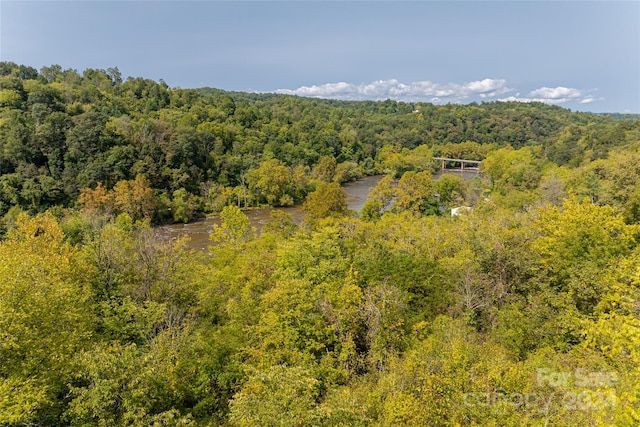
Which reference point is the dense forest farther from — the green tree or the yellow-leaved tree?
the green tree

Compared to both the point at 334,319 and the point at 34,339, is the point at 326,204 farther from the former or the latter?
the point at 34,339

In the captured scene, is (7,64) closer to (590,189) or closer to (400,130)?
(400,130)

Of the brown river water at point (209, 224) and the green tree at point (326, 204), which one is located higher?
the green tree at point (326, 204)

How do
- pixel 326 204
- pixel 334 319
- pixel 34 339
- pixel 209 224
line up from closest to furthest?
pixel 34 339 < pixel 334 319 < pixel 326 204 < pixel 209 224

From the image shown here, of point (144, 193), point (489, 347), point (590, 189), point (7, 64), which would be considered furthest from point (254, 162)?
point (7, 64)

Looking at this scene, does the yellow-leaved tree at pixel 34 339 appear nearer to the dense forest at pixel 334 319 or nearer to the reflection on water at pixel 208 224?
the dense forest at pixel 334 319

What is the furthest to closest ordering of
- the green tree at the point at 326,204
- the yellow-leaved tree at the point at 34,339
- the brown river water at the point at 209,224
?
1. the brown river water at the point at 209,224
2. the green tree at the point at 326,204
3. the yellow-leaved tree at the point at 34,339

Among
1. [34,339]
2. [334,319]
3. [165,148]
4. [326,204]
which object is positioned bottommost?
[334,319]

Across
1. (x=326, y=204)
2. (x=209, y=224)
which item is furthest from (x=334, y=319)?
(x=209, y=224)

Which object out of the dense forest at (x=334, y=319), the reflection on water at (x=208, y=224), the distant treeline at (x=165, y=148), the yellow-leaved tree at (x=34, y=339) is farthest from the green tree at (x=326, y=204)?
the yellow-leaved tree at (x=34, y=339)

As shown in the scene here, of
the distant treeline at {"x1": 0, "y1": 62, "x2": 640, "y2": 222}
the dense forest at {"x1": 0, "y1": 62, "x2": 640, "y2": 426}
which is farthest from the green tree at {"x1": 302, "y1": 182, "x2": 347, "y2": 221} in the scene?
the distant treeline at {"x1": 0, "y1": 62, "x2": 640, "y2": 222}

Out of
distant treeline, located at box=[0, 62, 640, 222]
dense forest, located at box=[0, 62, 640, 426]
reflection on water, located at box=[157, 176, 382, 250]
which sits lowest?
reflection on water, located at box=[157, 176, 382, 250]

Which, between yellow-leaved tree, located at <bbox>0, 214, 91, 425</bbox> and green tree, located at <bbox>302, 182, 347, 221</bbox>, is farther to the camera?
green tree, located at <bbox>302, 182, 347, 221</bbox>
